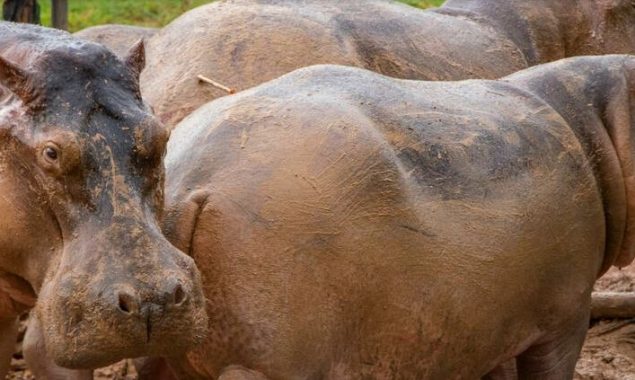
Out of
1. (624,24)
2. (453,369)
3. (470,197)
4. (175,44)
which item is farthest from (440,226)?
(624,24)

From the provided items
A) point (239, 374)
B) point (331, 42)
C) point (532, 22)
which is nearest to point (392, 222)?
point (239, 374)

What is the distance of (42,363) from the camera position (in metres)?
4.47

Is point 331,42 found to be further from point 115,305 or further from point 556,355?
point 115,305

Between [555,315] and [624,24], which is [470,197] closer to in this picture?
[555,315]

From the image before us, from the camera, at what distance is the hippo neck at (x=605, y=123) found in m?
4.99

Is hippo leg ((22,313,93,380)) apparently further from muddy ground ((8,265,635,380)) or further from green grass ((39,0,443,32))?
green grass ((39,0,443,32))

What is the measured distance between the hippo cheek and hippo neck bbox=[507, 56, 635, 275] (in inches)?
71.2

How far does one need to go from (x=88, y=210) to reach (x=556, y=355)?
72.5 inches

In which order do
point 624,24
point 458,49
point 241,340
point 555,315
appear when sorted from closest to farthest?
point 241,340 < point 555,315 < point 458,49 < point 624,24

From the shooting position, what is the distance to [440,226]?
171 inches

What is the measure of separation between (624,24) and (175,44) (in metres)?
2.48

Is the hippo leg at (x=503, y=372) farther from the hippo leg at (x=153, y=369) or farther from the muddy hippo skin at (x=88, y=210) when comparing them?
the muddy hippo skin at (x=88, y=210)

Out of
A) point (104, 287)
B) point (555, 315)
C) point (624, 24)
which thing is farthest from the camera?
point (624, 24)

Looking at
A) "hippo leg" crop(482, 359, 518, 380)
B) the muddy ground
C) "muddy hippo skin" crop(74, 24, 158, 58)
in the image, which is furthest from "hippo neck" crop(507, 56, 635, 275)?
"muddy hippo skin" crop(74, 24, 158, 58)
